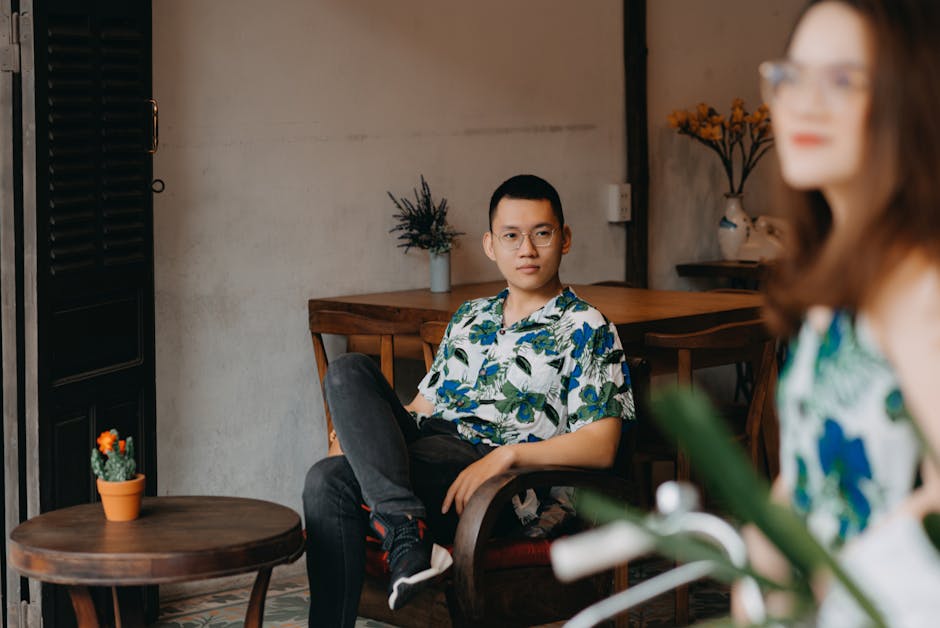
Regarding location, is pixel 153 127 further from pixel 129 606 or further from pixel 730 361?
pixel 730 361

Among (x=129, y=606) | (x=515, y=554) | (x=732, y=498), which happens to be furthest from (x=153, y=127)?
(x=732, y=498)

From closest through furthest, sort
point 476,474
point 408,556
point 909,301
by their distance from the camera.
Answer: point 909,301 < point 408,556 < point 476,474

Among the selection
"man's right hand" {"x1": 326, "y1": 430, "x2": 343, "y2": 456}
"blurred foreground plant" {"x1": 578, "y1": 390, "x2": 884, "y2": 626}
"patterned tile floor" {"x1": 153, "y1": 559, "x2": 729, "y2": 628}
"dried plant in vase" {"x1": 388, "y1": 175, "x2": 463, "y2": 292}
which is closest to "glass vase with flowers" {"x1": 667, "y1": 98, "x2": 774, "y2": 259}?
"dried plant in vase" {"x1": 388, "y1": 175, "x2": 463, "y2": 292}

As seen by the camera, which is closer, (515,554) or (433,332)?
(515,554)

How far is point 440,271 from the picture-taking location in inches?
184

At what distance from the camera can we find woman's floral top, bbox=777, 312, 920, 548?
3.21ft

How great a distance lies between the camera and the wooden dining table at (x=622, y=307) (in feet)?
13.4

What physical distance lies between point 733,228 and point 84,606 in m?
3.72

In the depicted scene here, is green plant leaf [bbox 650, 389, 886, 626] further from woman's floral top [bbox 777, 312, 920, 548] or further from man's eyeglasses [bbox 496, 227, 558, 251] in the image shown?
man's eyeglasses [bbox 496, 227, 558, 251]

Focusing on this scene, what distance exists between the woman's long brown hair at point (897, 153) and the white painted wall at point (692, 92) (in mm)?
4838

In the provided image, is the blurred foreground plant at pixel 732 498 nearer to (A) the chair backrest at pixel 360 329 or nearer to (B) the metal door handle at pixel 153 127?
(B) the metal door handle at pixel 153 127

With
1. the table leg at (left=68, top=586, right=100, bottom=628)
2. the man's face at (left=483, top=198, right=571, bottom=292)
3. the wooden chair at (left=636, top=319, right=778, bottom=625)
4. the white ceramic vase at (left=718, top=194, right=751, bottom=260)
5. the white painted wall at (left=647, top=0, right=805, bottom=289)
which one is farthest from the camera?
the white ceramic vase at (left=718, top=194, right=751, bottom=260)

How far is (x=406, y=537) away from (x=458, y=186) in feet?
7.05

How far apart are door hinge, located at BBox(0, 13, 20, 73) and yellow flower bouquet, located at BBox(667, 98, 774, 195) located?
2958 mm
